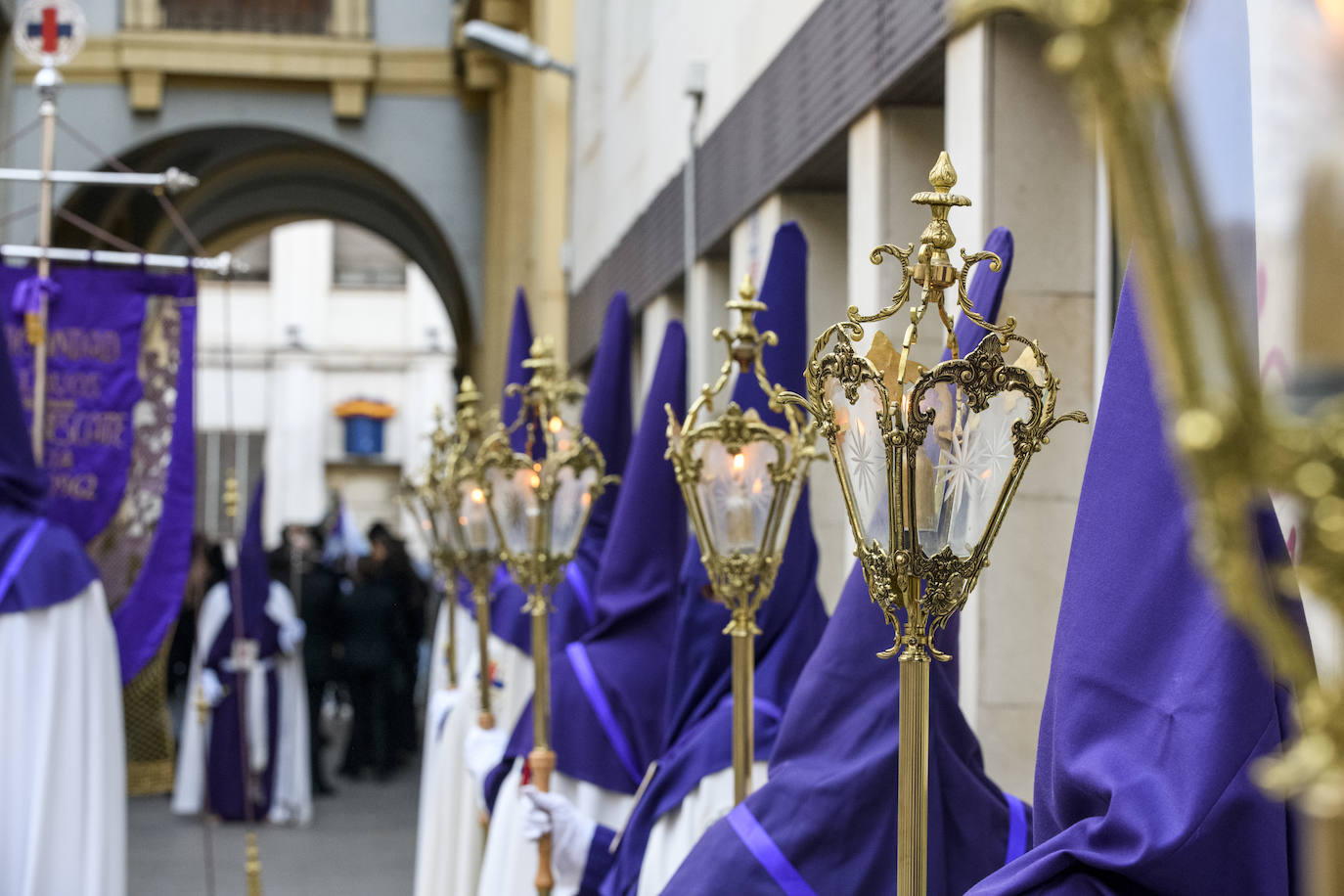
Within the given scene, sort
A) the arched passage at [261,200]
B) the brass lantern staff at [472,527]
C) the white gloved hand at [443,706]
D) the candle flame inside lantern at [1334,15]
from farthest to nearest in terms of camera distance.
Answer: the arched passage at [261,200] → the white gloved hand at [443,706] → the brass lantern staff at [472,527] → the candle flame inside lantern at [1334,15]

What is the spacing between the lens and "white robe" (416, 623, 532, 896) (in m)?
6.24

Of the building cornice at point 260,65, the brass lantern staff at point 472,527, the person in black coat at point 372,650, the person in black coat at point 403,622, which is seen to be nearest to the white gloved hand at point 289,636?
the person in black coat at point 372,650

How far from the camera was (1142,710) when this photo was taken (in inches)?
69.4

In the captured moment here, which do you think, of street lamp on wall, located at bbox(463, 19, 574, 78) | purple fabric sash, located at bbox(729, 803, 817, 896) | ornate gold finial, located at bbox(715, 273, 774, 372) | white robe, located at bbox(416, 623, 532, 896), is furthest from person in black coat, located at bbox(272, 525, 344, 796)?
purple fabric sash, located at bbox(729, 803, 817, 896)

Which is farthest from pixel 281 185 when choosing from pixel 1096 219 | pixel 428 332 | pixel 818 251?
pixel 1096 219

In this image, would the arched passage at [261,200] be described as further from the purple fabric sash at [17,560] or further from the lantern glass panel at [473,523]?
the lantern glass panel at [473,523]

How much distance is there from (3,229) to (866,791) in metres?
11.3

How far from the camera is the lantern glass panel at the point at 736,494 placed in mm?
3105

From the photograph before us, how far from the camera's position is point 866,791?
102 inches

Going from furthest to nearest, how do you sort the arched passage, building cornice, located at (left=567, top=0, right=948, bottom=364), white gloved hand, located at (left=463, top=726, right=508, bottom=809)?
the arched passage → white gloved hand, located at (left=463, top=726, right=508, bottom=809) → building cornice, located at (left=567, top=0, right=948, bottom=364)

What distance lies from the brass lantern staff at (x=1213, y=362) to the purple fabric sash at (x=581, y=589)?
4810mm

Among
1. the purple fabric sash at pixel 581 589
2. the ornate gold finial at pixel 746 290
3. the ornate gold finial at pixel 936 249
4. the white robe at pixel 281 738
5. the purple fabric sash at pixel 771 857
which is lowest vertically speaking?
the white robe at pixel 281 738

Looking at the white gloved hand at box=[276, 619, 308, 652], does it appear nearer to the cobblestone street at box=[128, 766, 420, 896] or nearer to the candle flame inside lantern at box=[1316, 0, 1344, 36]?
the cobblestone street at box=[128, 766, 420, 896]

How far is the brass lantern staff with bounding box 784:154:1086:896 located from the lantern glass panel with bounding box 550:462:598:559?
2.48 m
